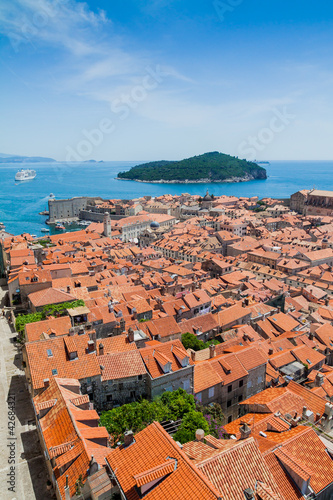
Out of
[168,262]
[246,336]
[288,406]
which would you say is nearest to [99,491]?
[288,406]

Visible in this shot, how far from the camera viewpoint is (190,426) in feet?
51.7

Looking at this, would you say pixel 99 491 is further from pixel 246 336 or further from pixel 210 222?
pixel 210 222

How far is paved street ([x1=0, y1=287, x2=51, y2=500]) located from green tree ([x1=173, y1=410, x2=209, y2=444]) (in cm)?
569

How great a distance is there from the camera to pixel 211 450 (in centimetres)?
1243

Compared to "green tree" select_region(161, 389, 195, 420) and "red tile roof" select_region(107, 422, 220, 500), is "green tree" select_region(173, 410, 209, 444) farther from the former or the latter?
"red tile roof" select_region(107, 422, 220, 500)

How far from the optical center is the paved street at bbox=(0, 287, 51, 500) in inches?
566

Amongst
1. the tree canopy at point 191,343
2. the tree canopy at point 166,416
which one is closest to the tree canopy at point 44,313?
the tree canopy at point 191,343

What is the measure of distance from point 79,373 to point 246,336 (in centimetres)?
1582

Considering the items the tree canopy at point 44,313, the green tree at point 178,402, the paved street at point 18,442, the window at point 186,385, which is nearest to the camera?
the paved street at point 18,442

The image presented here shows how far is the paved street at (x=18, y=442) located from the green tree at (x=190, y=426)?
5690mm

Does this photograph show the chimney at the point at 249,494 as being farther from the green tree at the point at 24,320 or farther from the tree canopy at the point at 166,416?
the green tree at the point at 24,320

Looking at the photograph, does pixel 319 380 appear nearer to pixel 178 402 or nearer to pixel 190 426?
pixel 178 402

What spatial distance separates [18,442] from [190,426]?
8.36 meters

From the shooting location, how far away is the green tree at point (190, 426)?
15.0m
